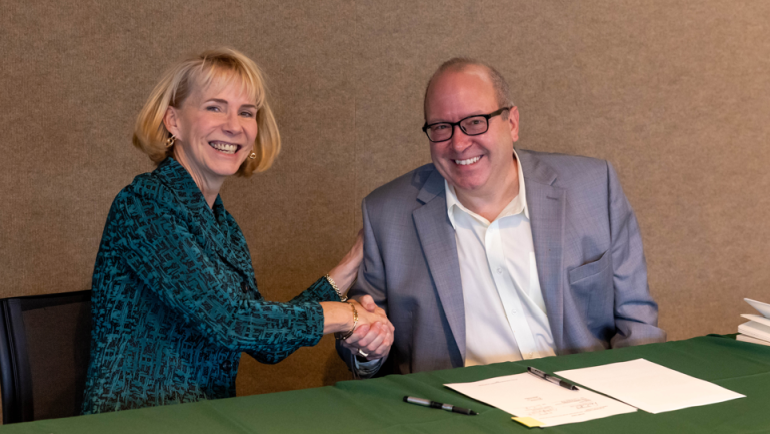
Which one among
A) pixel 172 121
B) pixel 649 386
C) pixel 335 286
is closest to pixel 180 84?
pixel 172 121

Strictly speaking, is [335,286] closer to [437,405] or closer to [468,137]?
[468,137]

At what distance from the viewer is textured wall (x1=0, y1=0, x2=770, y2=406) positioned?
3.02m

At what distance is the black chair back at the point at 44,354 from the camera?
66.3 inches

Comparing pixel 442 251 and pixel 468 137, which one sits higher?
pixel 468 137

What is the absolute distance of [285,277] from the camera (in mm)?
3473

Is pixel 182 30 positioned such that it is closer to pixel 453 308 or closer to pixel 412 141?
pixel 412 141

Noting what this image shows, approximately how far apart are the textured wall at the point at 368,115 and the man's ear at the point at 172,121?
1.06 metres

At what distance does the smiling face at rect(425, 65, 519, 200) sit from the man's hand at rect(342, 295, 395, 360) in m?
0.51

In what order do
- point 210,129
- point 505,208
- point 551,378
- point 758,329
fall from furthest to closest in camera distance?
1. point 505,208
2. point 210,129
3. point 758,329
4. point 551,378

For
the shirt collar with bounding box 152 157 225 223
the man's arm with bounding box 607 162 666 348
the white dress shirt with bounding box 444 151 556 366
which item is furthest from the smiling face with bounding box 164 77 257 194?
the man's arm with bounding box 607 162 666 348

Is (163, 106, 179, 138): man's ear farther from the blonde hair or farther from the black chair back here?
the black chair back

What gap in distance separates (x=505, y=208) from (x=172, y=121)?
1109 mm

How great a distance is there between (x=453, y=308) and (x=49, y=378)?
116 centimetres

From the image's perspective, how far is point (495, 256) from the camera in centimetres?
222
